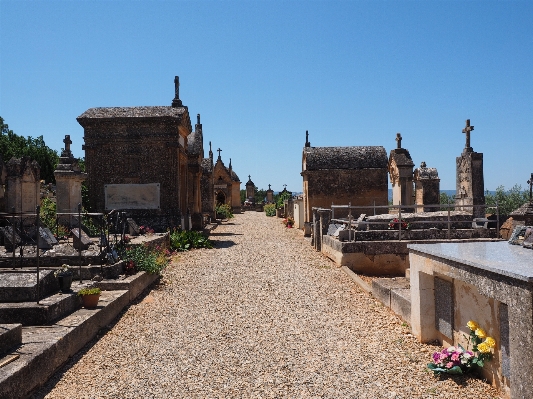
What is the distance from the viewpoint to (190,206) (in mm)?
24906

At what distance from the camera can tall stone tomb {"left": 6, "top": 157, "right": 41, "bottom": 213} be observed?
44.9 ft

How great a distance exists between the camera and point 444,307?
5859mm

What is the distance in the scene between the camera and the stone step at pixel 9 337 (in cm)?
493

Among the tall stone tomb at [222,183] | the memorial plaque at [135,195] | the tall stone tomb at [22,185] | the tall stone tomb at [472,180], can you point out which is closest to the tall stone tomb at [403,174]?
the tall stone tomb at [472,180]

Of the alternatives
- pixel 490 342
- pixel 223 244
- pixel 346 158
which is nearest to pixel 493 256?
pixel 490 342

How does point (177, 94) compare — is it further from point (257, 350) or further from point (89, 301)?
point (257, 350)

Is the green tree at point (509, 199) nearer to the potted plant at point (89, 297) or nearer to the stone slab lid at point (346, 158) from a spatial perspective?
the stone slab lid at point (346, 158)

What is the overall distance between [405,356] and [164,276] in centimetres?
750

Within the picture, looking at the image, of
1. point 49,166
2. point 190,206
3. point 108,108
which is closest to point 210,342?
point 108,108

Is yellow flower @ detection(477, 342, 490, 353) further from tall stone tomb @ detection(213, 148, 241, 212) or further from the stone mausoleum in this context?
tall stone tomb @ detection(213, 148, 241, 212)

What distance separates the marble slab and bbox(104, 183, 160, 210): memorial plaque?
1435 centimetres

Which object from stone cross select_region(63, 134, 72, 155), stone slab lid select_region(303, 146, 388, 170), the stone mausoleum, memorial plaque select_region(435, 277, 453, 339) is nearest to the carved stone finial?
the stone mausoleum

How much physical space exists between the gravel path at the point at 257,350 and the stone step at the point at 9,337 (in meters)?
0.59

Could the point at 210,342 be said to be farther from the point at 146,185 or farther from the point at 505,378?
the point at 146,185
